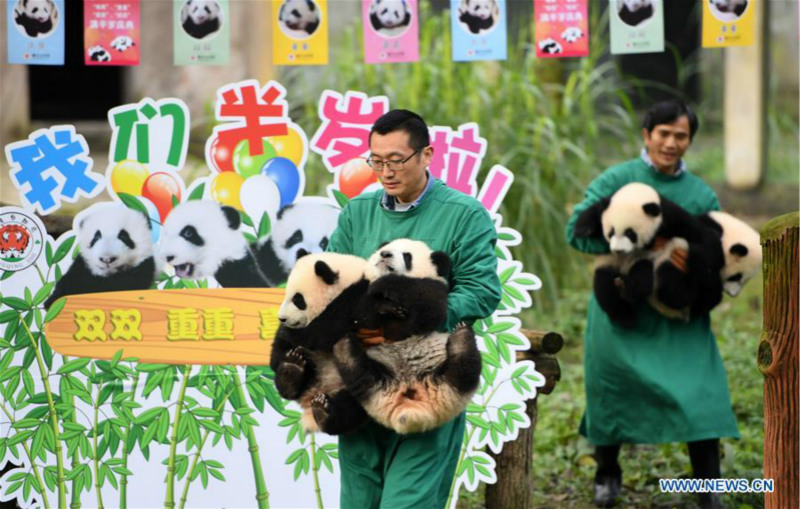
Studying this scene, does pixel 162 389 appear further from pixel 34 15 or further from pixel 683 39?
pixel 683 39

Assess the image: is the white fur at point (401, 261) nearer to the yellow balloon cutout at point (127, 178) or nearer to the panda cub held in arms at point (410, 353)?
the panda cub held in arms at point (410, 353)

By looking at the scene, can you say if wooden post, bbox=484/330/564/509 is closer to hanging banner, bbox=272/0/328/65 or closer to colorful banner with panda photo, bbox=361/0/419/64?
colorful banner with panda photo, bbox=361/0/419/64

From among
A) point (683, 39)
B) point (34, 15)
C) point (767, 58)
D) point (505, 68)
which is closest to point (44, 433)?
point (34, 15)

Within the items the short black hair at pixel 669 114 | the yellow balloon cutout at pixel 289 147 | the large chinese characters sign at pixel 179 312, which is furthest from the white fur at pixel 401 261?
the short black hair at pixel 669 114

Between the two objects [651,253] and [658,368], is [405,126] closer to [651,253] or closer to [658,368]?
[651,253]

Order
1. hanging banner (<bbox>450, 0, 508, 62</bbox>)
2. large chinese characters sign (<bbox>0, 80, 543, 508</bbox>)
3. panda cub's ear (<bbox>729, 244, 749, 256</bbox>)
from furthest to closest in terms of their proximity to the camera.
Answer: panda cub's ear (<bbox>729, 244, 749, 256</bbox>) → hanging banner (<bbox>450, 0, 508, 62</bbox>) → large chinese characters sign (<bbox>0, 80, 543, 508</bbox>)

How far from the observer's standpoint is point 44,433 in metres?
4.85

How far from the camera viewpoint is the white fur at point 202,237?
493cm

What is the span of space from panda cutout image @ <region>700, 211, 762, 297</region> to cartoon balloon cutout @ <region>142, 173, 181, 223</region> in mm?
2476

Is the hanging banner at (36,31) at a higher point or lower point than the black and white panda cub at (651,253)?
higher

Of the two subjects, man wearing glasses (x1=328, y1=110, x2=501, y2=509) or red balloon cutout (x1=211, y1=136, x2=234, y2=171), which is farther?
red balloon cutout (x1=211, y1=136, x2=234, y2=171)

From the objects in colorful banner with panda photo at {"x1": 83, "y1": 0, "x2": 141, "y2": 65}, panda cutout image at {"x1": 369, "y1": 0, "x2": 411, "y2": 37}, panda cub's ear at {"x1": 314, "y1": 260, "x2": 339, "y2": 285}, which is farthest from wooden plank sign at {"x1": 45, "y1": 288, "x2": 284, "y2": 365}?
panda cub's ear at {"x1": 314, "y1": 260, "x2": 339, "y2": 285}

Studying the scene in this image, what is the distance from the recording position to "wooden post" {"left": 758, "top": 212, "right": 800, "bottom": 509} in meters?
3.58

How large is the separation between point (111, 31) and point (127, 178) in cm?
67
